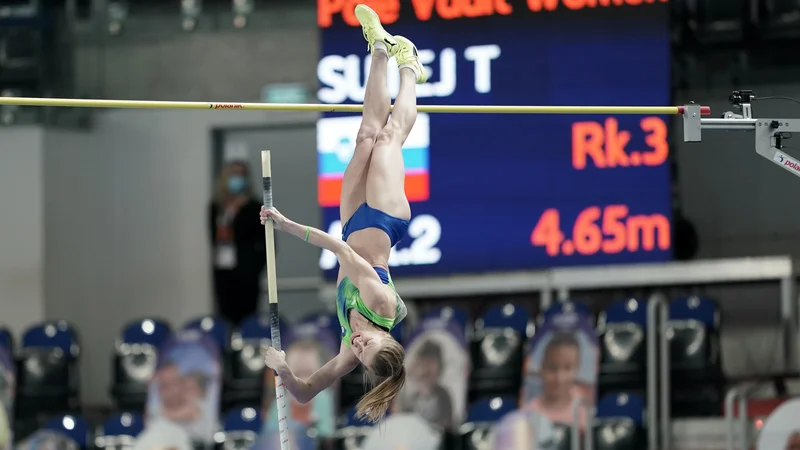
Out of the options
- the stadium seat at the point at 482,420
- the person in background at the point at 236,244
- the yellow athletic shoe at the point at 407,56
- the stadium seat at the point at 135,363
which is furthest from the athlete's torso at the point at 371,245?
the person in background at the point at 236,244

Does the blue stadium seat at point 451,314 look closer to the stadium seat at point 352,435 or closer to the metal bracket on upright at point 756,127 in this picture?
the stadium seat at point 352,435

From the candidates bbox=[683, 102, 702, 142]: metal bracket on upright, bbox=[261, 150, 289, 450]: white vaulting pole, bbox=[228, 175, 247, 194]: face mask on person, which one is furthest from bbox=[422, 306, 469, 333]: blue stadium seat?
bbox=[261, 150, 289, 450]: white vaulting pole

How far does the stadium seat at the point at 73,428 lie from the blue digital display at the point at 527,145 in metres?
2.05

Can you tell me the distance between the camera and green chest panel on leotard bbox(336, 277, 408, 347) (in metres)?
7.36

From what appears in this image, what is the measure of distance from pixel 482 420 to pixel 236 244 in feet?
11.8

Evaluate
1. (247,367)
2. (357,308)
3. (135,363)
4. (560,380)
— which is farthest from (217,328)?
(357,308)

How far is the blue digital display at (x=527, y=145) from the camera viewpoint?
11.2 metres

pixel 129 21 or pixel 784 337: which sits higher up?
pixel 129 21

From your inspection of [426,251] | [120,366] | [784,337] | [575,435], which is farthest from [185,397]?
[784,337]

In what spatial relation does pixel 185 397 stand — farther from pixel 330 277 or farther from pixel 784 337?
pixel 784 337

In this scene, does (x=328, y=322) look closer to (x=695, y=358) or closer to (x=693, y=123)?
(x=695, y=358)

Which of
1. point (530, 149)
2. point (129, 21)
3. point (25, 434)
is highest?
point (129, 21)

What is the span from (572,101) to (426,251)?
1.46 m

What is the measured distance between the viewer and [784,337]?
451 inches
